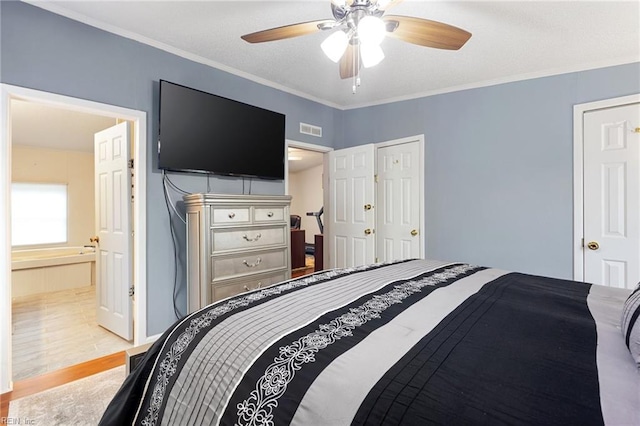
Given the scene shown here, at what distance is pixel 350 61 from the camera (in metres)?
2.19

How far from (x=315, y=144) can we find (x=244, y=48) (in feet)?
5.06

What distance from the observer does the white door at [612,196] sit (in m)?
2.67

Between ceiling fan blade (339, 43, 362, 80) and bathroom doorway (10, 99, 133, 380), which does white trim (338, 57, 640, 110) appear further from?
bathroom doorway (10, 99, 133, 380)

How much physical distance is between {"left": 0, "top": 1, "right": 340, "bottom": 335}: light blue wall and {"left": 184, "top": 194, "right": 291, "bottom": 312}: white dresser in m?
0.28

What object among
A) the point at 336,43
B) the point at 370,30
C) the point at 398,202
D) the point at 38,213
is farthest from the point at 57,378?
the point at 38,213

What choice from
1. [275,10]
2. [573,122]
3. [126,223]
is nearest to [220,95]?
[275,10]

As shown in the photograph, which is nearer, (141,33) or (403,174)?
(141,33)

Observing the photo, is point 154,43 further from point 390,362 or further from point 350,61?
point 390,362

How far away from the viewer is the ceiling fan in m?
1.64

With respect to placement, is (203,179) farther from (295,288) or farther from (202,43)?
(295,288)

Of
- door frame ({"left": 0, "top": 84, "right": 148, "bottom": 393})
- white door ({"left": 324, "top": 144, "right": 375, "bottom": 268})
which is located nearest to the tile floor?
door frame ({"left": 0, "top": 84, "right": 148, "bottom": 393})

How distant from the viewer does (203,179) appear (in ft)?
9.72

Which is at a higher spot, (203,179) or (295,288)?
(203,179)

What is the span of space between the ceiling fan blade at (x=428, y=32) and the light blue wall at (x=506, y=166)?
176 centimetres
